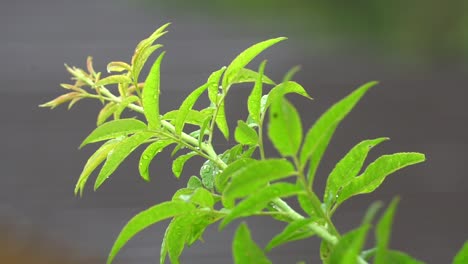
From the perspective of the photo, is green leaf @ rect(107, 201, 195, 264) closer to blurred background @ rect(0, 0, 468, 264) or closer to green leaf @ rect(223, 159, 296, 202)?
green leaf @ rect(223, 159, 296, 202)

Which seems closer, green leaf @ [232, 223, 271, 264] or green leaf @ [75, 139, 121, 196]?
green leaf @ [232, 223, 271, 264]

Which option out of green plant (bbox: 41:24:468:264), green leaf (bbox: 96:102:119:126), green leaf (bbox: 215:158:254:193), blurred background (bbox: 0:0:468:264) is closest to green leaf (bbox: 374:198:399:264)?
green plant (bbox: 41:24:468:264)

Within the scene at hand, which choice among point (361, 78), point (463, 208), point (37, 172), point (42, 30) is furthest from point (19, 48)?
point (463, 208)

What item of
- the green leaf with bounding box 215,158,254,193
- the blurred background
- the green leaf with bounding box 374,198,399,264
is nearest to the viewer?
the green leaf with bounding box 374,198,399,264

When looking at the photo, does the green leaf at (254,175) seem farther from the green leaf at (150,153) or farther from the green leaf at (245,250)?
the green leaf at (150,153)

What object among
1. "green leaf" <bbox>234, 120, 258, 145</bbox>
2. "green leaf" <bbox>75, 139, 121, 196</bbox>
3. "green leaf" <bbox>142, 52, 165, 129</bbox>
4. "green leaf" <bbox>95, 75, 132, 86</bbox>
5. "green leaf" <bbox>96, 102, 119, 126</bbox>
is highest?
"green leaf" <bbox>95, 75, 132, 86</bbox>

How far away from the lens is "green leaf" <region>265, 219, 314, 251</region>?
0.28 meters

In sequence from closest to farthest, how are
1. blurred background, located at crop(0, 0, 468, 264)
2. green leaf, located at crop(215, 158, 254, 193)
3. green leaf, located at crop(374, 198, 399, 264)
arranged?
green leaf, located at crop(374, 198, 399, 264) → green leaf, located at crop(215, 158, 254, 193) → blurred background, located at crop(0, 0, 468, 264)

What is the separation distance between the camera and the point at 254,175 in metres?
0.25

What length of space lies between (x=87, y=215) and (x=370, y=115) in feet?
3.62

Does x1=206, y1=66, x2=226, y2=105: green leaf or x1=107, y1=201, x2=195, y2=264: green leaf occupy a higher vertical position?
x1=206, y1=66, x2=226, y2=105: green leaf

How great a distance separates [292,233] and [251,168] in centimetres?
6

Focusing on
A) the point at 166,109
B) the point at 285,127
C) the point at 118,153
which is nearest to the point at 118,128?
the point at 118,153

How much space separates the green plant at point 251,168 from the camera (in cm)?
25
